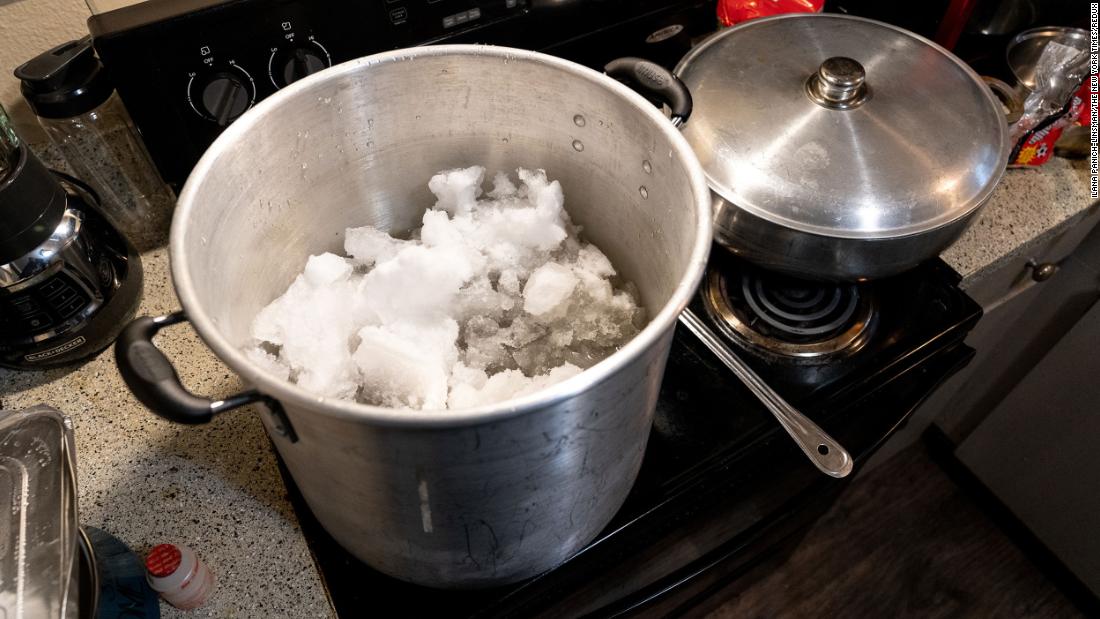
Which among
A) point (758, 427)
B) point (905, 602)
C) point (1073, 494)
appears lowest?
point (905, 602)

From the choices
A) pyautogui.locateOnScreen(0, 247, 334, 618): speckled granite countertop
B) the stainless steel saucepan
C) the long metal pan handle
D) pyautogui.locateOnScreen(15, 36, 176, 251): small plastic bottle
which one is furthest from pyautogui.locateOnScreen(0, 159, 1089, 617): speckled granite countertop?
the stainless steel saucepan

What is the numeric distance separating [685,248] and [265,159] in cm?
34

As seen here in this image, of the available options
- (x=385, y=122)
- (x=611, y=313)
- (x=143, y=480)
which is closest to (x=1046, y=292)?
(x=611, y=313)

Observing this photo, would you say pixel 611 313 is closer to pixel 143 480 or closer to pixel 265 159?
pixel 265 159

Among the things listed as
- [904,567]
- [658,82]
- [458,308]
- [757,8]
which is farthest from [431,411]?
[904,567]

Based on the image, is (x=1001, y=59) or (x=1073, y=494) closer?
(x=1001, y=59)

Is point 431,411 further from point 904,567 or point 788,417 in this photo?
point 904,567

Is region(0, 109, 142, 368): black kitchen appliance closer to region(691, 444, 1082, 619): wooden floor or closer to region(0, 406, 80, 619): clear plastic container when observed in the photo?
region(0, 406, 80, 619): clear plastic container

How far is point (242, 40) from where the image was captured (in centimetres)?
69

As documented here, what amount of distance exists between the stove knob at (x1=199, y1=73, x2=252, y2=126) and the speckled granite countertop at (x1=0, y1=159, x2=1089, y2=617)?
21cm

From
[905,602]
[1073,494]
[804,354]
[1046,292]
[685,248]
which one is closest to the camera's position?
[685,248]

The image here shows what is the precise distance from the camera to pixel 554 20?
0.83m

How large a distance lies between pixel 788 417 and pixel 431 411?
0.39m

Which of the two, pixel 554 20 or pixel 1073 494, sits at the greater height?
pixel 554 20
